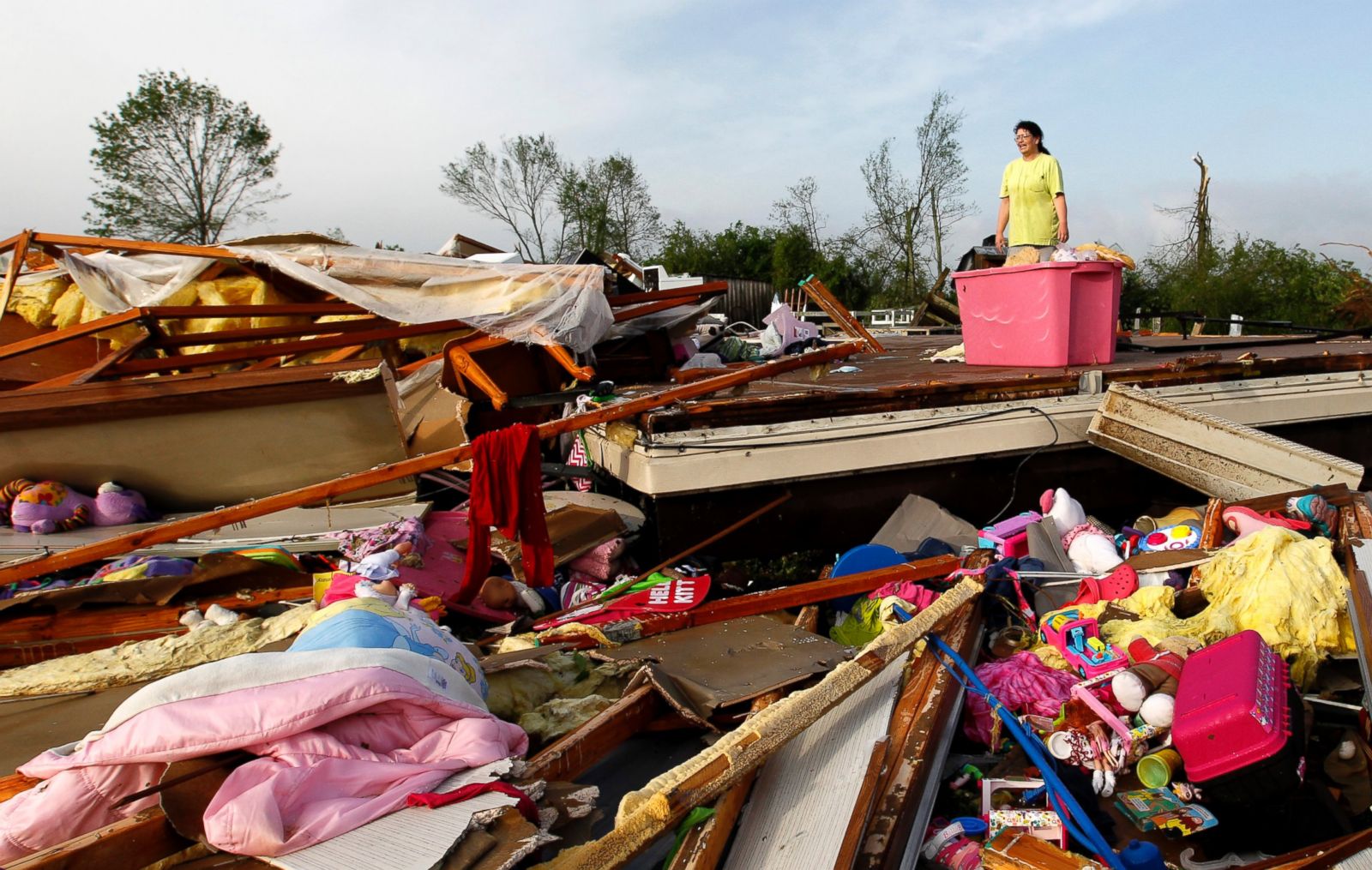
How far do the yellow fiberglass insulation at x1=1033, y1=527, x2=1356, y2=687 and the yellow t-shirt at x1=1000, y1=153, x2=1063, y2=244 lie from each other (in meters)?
3.19

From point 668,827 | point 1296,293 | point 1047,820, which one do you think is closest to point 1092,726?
point 1047,820

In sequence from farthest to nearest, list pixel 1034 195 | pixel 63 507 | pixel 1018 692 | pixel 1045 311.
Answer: pixel 1034 195
pixel 1045 311
pixel 63 507
pixel 1018 692

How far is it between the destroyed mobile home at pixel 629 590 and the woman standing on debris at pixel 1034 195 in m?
1.09

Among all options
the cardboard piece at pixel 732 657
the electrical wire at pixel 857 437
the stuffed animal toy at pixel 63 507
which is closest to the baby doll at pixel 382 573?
the cardboard piece at pixel 732 657

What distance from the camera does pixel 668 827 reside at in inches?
68.9

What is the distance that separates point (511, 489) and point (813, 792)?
219cm

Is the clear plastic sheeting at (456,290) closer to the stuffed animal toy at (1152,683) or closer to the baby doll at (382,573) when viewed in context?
the baby doll at (382,573)

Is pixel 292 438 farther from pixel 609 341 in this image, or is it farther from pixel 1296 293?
pixel 1296 293

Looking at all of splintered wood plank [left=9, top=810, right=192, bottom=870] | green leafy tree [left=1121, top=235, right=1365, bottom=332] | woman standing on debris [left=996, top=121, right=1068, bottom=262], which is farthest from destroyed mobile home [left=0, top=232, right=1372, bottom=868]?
green leafy tree [left=1121, top=235, right=1365, bottom=332]

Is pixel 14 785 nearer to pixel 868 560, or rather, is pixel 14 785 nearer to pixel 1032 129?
pixel 868 560

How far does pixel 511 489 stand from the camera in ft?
12.5

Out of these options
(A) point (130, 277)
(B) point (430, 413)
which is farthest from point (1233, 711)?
(A) point (130, 277)

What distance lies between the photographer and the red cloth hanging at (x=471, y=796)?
1.74m

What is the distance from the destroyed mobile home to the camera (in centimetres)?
182
